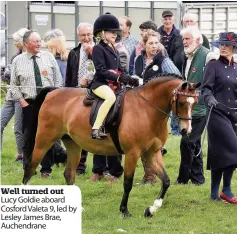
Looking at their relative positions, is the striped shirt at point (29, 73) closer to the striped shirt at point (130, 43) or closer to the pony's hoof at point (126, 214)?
the striped shirt at point (130, 43)

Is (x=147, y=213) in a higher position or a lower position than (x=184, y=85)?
lower

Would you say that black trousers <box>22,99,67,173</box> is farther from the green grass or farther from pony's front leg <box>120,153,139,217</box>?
pony's front leg <box>120,153,139,217</box>

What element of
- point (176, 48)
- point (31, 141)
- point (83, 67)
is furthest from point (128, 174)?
point (176, 48)

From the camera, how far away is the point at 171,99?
387 inches

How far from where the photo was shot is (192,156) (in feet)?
38.6

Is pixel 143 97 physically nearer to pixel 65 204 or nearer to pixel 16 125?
pixel 65 204

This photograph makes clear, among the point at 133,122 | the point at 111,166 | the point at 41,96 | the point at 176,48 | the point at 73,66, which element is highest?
the point at 176,48

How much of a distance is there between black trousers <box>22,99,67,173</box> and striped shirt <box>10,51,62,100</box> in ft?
0.60

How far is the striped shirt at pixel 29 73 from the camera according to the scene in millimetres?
12461

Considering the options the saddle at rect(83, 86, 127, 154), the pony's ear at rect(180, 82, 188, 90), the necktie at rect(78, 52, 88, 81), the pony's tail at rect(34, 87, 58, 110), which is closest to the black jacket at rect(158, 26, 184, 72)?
the necktie at rect(78, 52, 88, 81)

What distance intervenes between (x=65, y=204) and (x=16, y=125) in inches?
245

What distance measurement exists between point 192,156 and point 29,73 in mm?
2772

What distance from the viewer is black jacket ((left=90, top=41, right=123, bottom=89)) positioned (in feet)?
33.6

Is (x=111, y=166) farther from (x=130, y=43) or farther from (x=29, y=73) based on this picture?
(x=130, y=43)
